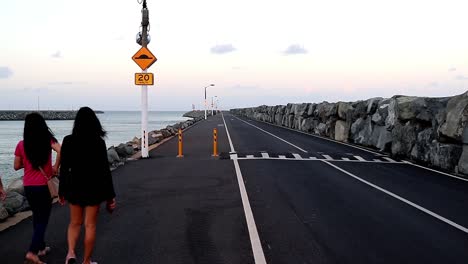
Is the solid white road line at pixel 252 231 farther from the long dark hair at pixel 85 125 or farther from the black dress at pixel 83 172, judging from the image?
the long dark hair at pixel 85 125

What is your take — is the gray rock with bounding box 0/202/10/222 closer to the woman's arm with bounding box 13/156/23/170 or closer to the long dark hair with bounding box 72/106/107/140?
the woman's arm with bounding box 13/156/23/170

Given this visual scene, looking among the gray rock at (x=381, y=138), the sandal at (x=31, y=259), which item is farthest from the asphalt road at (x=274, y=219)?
the gray rock at (x=381, y=138)

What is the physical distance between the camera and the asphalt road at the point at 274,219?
6.39 meters

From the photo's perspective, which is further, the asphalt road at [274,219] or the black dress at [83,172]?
the asphalt road at [274,219]

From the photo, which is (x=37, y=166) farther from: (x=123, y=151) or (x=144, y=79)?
(x=123, y=151)

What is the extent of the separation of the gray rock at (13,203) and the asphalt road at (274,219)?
685mm

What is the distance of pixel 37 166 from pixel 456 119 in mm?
13638

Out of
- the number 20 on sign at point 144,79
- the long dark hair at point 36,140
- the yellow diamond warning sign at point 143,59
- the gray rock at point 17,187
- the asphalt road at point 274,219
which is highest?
the yellow diamond warning sign at point 143,59

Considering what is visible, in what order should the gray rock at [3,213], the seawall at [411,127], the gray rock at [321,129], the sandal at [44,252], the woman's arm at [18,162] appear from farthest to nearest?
the gray rock at [321,129] → the seawall at [411,127] → the gray rock at [3,213] → the sandal at [44,252] → the woman's arm at [18,162]

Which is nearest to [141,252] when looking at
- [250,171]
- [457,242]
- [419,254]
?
[419,254]

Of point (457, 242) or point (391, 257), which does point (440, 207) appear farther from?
point (391, 257)

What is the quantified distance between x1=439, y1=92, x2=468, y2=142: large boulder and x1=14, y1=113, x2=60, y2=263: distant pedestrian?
1317cm

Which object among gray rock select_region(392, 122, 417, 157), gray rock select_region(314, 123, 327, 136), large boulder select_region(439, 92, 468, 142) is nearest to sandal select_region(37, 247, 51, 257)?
large boulder select_region(439, 92, 468, 142)

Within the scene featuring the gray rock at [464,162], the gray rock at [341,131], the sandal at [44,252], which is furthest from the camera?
the gray rock at [341,131]
